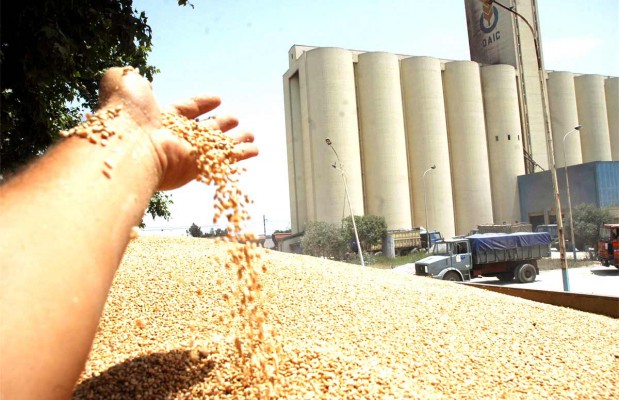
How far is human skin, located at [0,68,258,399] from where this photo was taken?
4.10 feet

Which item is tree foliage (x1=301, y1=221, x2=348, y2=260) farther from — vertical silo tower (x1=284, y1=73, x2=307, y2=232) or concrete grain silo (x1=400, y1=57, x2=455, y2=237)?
concrete grain silo (x1=400, y1=57, x2=455, y2=237)

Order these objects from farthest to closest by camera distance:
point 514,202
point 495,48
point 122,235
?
point 495,48, point 514,202, point 122,235

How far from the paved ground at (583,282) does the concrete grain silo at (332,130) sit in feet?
62.1

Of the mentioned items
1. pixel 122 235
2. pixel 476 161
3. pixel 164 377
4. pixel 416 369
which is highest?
pixel 476 161

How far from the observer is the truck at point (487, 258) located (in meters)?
14.3

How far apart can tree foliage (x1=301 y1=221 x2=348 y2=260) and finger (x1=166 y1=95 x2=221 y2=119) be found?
33038 millimetres

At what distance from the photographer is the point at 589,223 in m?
32.3

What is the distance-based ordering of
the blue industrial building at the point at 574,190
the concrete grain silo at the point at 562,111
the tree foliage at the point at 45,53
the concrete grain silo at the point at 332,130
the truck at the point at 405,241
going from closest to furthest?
the tree foliage at the point at 45,53 → the truck at the point at 405,241 → the blue industrial building at the point at 574,190 → the concrete grain silo at the point at 332,130 → the concrete grain silo at the point at 562,111

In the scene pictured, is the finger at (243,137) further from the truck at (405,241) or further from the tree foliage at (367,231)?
the tree foliage at (367,231)

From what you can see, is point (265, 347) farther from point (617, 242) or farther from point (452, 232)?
point (452, 232)

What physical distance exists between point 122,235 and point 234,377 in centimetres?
149

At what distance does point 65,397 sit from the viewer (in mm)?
1353

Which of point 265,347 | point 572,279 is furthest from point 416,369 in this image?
point 572,279

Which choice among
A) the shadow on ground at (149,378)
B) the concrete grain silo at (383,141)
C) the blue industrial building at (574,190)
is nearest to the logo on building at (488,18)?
the concrete grain silo at (383,141)
